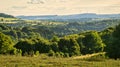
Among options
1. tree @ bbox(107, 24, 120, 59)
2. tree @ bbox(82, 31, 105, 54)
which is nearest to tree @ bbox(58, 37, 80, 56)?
tree @ bbox(82, 31, 105, 54)

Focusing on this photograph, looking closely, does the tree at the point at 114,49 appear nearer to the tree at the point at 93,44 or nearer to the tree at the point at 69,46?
the tree at the point at 69,46

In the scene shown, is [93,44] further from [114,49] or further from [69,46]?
[114,49]

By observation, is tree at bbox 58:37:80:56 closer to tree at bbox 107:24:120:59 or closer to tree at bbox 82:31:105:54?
tree at bbox 82:31:105:54

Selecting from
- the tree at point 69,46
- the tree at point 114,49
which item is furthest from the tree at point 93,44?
the tree at point 114,49

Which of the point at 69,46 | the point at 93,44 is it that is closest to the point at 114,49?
the point at 69,46

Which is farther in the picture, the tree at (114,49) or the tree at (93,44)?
the tree at (93,44)

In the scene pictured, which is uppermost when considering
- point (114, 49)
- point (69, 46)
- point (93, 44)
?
point (114, 49)

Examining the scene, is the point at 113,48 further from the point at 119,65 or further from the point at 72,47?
the point at 72,47

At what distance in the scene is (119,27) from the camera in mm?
65062

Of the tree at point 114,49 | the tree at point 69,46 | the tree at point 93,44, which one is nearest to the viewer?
the tree at point 114,49

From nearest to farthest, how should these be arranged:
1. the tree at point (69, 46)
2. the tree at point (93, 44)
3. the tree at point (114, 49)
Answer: the tree at point (114, 49) → the tree at point (69, 46) → the tree at point (93, 44)

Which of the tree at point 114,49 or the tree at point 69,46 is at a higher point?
the tree at point 114,49

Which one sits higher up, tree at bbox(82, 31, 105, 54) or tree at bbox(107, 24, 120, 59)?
tree at bbox(107, 24, 120, 59)

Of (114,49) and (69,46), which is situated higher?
(114,49)
